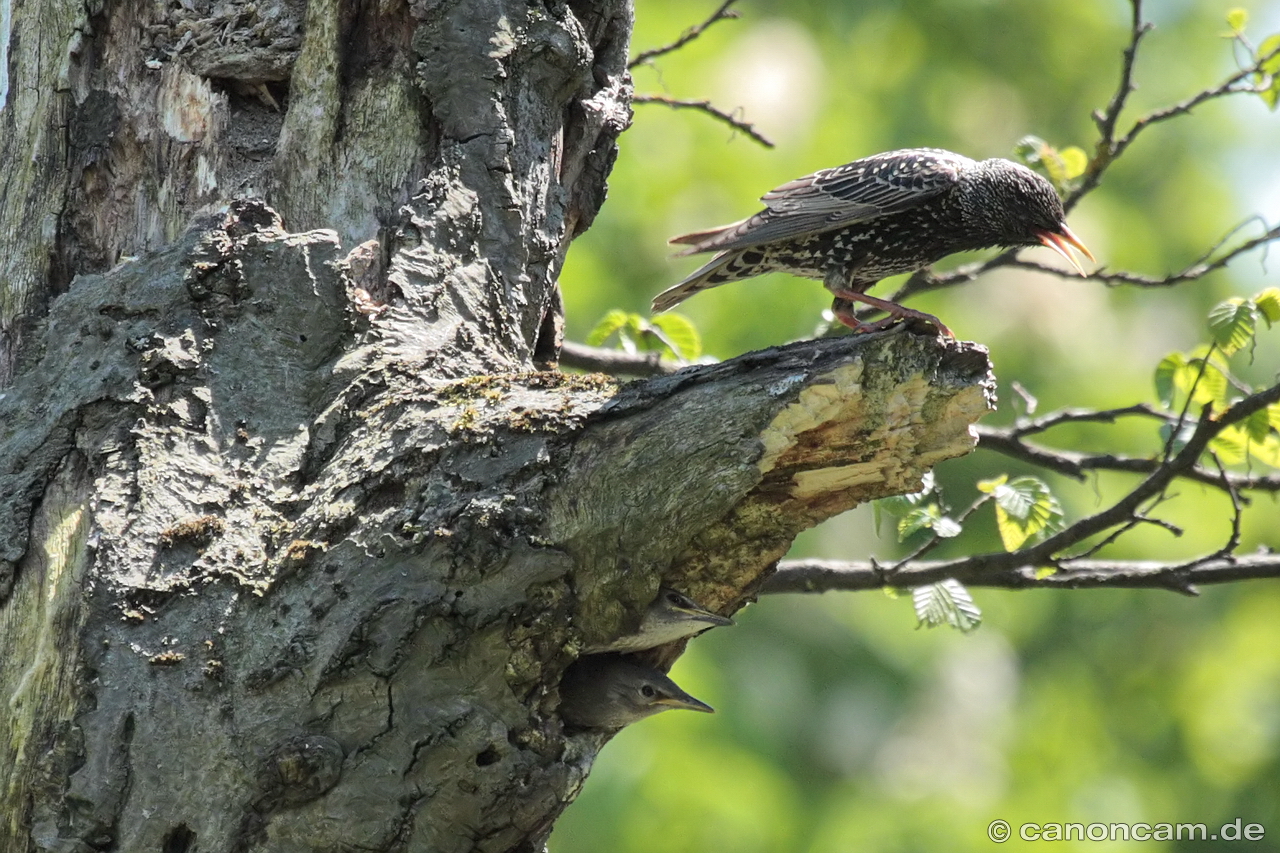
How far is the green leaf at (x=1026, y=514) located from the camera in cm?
384

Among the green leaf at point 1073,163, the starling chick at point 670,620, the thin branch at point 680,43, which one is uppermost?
the thin branch at point 680,43

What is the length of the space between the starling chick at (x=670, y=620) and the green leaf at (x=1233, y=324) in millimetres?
2110

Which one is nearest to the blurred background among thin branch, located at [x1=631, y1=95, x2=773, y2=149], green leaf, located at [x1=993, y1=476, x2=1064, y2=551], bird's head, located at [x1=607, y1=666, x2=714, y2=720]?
thin branch, located at [x1=631, y1=95, x2=773, y2=149]

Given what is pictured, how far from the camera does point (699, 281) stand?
4.50m

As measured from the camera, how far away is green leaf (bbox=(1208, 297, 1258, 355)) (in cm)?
386

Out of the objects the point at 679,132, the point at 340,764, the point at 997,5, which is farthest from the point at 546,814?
the point at 997,5

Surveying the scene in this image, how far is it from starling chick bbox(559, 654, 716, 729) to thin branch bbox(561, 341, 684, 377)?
6.24 ft

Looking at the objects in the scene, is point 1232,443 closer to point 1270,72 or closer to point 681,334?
point 1270,72

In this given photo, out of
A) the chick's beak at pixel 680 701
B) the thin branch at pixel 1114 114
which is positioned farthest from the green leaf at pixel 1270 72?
the chick's beak at pixel 680 701

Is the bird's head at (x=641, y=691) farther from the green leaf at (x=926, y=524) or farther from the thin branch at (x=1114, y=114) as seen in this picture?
the thin branch at (x=1114, y=114)

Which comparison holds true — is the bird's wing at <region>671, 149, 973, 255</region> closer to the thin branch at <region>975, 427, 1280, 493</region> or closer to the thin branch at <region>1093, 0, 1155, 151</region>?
the thin branch at <region>1093, 0, 1155, 151</region>

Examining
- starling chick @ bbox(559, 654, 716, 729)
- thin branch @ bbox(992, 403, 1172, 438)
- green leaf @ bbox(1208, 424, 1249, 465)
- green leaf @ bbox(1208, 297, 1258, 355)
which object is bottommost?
starling chick @ bbox(559, 654, 716, 729)

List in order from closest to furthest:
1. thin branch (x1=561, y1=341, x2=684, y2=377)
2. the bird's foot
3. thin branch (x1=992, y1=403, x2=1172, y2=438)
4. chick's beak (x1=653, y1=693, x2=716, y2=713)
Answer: the bird's foot < chick's beak (x1=653, y1=693, x2=716, y2=713) < thin branch (x1=992, y1=403, x2=1172, y2=438) < thin branch (x1=561, y1=341, x2=684, y2=377)

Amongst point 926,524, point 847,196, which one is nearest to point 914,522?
point 926,524
